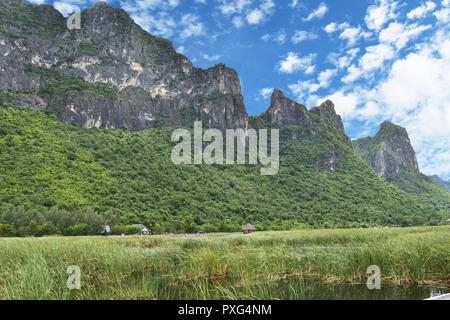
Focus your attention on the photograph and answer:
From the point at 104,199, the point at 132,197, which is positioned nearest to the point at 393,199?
the point at 132,197

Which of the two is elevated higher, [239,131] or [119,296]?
[239,131]

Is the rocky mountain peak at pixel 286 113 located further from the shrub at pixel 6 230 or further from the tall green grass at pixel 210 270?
the tall green grass at pixel 210 270

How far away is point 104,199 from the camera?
185ft

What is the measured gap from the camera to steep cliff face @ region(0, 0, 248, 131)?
91375 mm

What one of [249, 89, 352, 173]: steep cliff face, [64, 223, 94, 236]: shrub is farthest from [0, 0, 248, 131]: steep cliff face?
[64, 223, 94, 236]: shrub

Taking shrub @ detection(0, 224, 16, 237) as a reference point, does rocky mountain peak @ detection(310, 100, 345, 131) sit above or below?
above

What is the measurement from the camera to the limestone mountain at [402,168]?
13488cm

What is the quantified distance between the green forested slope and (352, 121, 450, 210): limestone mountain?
45768 millimetres

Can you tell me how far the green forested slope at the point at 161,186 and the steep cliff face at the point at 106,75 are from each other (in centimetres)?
783

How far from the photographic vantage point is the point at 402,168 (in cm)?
16588

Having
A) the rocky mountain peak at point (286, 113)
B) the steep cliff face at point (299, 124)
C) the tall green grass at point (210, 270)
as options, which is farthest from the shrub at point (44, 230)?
the rocky mountain peak at point (286, 113)

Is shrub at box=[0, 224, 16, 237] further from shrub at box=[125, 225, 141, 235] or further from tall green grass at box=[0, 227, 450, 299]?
tall green grass at box=[0, 227, 450, 299]

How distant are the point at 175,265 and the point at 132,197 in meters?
56.2

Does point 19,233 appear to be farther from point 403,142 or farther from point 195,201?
point 403,142
